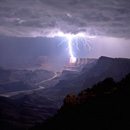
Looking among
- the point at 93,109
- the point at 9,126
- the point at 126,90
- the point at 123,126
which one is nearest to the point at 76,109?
the point at 93,109

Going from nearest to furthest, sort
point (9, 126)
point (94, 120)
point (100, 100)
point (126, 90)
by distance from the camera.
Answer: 1. point (94, 120)
2. point (126, 90)
3. point (100, 100)
4. point (9, 126)

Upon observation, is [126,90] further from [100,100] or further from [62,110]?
[62,110]

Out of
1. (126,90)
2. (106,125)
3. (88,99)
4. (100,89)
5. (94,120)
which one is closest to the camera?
(106,125)

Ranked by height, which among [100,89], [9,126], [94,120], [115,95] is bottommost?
[94,120]

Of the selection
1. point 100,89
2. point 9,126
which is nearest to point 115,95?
point 100,89

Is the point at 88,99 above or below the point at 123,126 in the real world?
above

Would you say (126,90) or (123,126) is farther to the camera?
(126,90)
